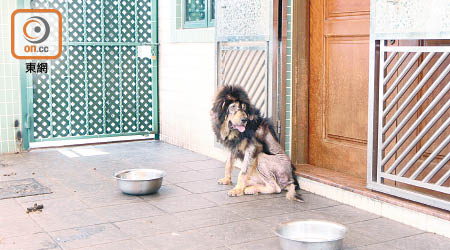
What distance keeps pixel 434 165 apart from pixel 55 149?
190 inches

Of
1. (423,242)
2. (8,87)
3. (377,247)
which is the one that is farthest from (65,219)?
(8,87)

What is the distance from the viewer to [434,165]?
14.5 ft

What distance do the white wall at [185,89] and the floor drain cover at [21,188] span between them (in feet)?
6.83

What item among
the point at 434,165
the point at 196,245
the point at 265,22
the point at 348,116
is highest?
the point at 265,22

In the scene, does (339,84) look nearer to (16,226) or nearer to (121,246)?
(121,246)

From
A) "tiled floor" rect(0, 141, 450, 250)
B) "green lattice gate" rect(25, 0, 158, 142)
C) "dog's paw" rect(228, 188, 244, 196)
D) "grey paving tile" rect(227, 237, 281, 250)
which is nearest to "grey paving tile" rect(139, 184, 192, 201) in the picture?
"tiled floor" rect(0, 141, 450, 250)

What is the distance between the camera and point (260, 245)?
155 inches

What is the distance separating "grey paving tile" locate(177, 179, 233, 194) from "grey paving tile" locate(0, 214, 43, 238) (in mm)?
1517

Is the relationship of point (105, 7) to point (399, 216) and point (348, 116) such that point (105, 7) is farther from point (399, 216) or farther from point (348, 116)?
point (399, 216)

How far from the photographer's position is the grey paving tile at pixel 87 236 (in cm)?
400

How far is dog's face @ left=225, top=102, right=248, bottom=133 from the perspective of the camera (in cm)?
509

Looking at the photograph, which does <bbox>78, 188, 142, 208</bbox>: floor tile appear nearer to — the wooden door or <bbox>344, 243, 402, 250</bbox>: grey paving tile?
the wooden door

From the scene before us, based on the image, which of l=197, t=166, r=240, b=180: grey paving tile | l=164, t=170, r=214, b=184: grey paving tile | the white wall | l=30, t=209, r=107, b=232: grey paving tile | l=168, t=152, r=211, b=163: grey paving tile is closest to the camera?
l=30, t=209, r=107, b=232: grey paving tile

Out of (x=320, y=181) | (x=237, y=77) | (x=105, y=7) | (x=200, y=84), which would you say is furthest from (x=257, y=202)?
(x=105, y=7)
